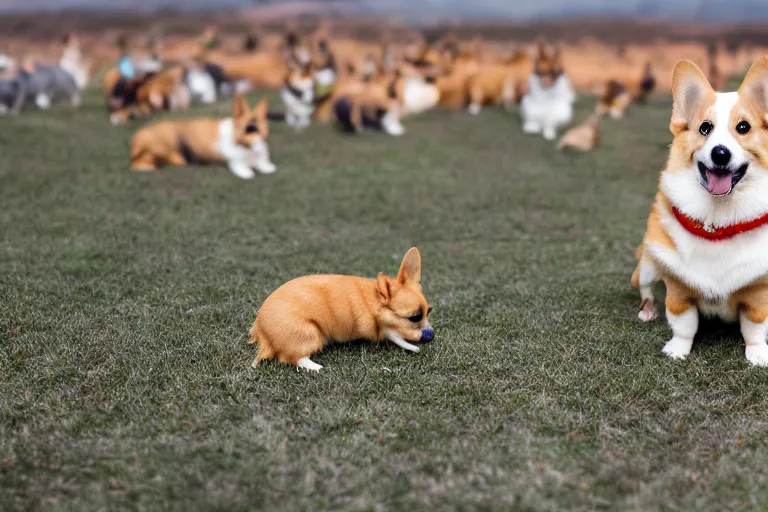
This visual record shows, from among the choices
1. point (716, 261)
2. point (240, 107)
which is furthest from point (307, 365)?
point (240, 107)

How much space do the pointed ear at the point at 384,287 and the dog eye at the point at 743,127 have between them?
1636 millimetres

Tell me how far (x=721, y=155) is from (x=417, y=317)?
1469 mm

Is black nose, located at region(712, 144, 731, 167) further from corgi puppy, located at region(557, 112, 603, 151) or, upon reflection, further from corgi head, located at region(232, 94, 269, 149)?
corgi puppy, located at region(557, 112, 603, 151)

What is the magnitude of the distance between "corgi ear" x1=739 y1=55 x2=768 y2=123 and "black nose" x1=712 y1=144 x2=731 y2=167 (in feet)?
0.89

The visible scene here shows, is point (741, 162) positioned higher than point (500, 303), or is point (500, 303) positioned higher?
point (741, 162)

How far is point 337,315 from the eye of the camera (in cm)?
308

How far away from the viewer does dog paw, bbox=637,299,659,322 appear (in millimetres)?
3678

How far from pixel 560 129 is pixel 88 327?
768 cm

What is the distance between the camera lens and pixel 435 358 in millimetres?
3225

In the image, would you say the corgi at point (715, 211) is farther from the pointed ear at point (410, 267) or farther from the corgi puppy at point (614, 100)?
the corgi puppy at point (614, 100)

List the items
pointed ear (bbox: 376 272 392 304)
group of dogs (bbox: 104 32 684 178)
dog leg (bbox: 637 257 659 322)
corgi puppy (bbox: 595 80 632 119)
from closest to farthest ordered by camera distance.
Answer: pointed ear (bbox: 376 272 392 304) < dog leg (bbox: 637 257 659 322) < group of dogs (bbox: 104 32 684 178) < corgi puppy (bbox: 595 80 632 119)

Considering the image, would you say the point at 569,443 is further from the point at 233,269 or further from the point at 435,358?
the point at 233,269

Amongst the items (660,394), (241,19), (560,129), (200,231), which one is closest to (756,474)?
(660,394)

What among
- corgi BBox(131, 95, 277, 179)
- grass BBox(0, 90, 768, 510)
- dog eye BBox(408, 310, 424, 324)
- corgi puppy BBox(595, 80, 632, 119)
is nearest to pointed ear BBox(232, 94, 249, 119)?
corgi BBox(131, 95, 277, 179)
